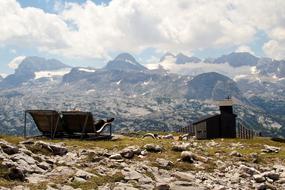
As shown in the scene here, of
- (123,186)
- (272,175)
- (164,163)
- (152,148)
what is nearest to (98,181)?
(123,186)

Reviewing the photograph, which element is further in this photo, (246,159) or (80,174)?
(246,159)

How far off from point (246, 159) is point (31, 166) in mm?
16145

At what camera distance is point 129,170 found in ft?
82.8

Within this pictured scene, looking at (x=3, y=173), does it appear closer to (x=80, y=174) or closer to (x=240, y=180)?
(x=80, y=174)

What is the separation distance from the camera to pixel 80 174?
23109 mm

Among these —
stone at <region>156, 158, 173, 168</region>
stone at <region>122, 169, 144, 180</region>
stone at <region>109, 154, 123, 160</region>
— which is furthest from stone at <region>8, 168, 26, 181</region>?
stone at <region>156, 158, 173, 168</region>

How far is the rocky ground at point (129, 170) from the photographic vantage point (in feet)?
72.2

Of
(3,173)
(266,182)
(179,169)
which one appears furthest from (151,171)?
(3,173)

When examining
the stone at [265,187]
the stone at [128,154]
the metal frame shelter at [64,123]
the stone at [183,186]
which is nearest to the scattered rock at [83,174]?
the stone at [183,186]

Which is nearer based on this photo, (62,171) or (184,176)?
(62,171)

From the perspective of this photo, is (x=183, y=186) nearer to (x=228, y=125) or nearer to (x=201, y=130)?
(x=228, y=125)

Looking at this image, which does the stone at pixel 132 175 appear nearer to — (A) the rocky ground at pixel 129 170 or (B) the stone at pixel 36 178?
(A) the rocky ground at pixel 129 170

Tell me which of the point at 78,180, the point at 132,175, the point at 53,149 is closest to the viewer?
the point at 78,180

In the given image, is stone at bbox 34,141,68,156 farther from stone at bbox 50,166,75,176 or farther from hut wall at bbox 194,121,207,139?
hut wall at bbox 194,121,207,139
